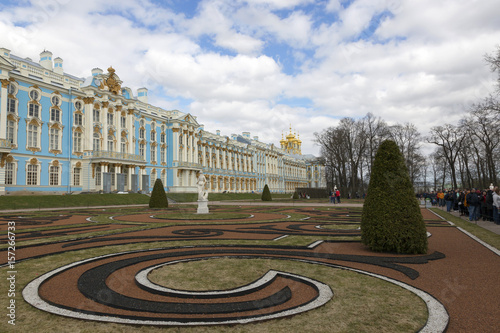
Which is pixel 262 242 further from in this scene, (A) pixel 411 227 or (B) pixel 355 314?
(B) pixel 355 314

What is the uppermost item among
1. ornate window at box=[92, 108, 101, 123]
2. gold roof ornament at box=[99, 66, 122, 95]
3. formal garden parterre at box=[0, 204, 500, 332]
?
gold roof ornament at box=[99, 66, 122, 95]

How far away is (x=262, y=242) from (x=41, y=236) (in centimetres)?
701

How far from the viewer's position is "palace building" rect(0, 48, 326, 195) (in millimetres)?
31578

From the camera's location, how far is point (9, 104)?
3100 cm

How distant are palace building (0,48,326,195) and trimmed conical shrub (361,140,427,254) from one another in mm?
33015

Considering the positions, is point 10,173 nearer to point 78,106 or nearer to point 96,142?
point 96,142

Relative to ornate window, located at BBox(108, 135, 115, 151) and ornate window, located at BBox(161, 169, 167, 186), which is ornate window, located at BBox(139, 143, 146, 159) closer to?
ornate window, located at BBox(161, 169, 167, 186)

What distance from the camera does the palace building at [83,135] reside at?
31578 millimetres

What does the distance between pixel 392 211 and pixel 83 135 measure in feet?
126

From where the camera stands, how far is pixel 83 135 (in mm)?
37844

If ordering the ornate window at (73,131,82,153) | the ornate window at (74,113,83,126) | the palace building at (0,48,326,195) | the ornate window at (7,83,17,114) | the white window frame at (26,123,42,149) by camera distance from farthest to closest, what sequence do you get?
the ornate window at (74,113,83,126)
the ornate window at (73,131,82,153)
the white window frame at (26,123,42,149)
the palace building at (0,48,326,195)
the ornate window at (7,83,17,114)

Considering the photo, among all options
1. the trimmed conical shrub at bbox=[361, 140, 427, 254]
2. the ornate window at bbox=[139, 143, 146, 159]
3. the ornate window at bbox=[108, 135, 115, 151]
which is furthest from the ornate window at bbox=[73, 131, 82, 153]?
the trimmed conical shrub at bbox=[361, 140, 427, 254]

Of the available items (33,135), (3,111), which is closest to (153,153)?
(33,135)

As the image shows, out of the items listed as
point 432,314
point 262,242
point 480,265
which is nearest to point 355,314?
point 432,314
